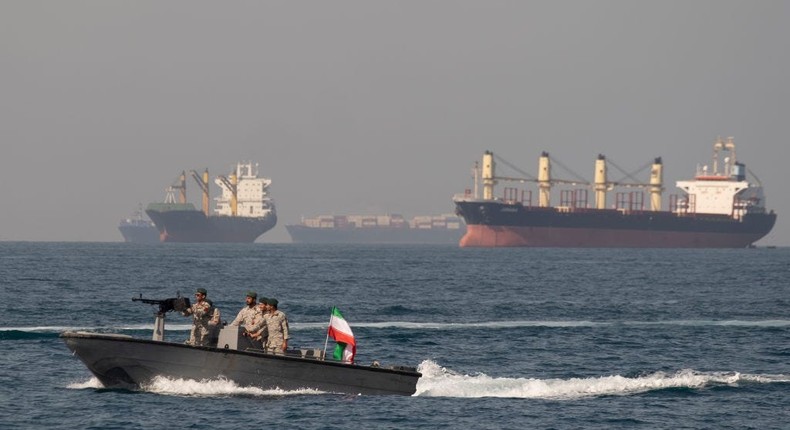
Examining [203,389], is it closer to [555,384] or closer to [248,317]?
[248,317]

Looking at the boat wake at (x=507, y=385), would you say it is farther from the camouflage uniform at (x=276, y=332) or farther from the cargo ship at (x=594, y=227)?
the cargo ship at (x=594, y=227)

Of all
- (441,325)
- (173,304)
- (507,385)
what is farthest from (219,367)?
(441,325)

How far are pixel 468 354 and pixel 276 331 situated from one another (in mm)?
11343

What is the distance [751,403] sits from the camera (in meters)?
26.3

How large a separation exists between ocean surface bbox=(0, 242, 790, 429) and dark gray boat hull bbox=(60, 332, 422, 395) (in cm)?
24

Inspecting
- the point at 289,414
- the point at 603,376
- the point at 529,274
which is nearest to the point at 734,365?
the point at 603,376

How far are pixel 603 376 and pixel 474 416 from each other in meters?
6.85

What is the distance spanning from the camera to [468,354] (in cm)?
3509

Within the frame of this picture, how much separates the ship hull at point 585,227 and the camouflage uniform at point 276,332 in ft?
495

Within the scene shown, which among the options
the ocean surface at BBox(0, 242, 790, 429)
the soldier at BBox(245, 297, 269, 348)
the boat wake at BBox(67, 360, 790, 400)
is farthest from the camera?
the boat wake at BBox(67, 360, 790, 400)

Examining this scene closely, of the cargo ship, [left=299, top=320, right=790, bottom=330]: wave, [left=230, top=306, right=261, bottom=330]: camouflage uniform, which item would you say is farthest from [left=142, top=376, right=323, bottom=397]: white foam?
the cargo ship

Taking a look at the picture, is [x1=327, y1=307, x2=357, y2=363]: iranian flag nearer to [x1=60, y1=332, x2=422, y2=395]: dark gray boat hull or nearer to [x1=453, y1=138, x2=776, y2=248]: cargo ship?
[x1=60, y1=332, x2=422, y2=395]: dark gray boat hull

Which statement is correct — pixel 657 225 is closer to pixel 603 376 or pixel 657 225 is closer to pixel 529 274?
pixel 529 274

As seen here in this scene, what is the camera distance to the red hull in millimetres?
176000
